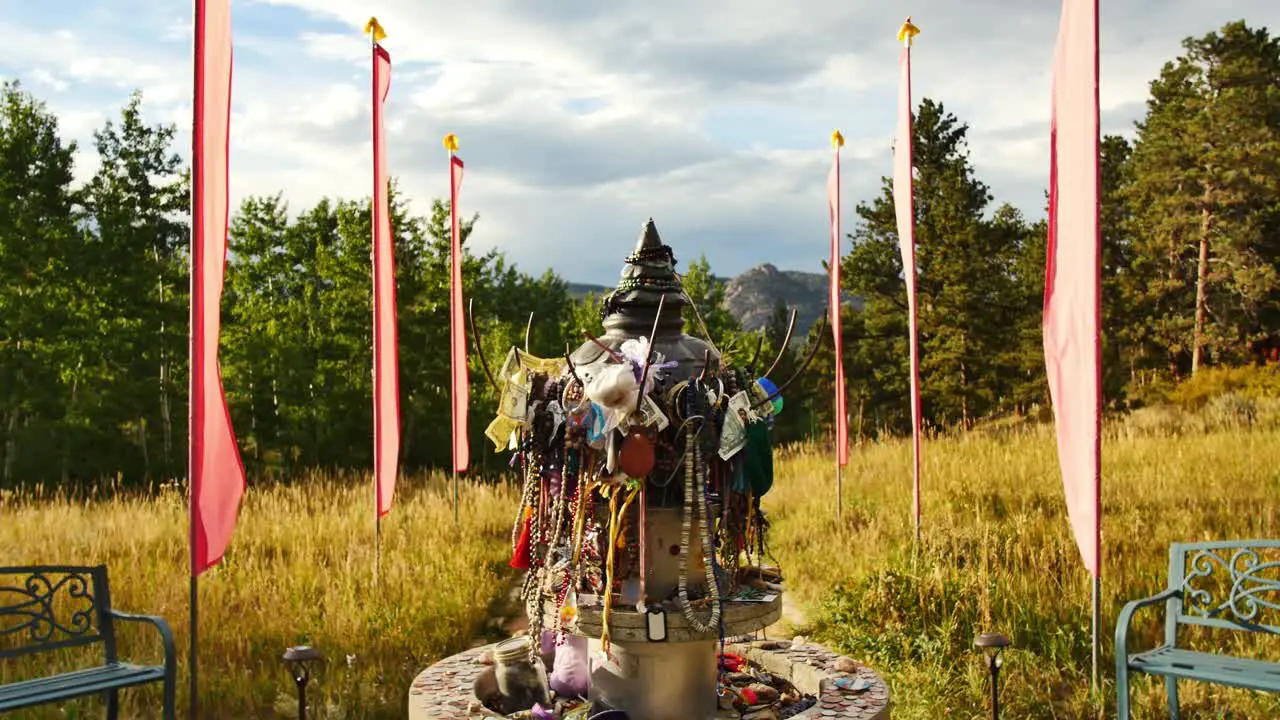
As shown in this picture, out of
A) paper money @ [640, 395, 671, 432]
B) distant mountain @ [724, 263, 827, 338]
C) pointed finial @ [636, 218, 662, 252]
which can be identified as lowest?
paper money @ [640, 395, 671, 432]

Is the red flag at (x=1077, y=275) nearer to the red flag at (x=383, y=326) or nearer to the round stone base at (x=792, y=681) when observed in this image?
the round stone base at (x=792, y=681)

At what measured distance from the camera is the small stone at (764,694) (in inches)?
184

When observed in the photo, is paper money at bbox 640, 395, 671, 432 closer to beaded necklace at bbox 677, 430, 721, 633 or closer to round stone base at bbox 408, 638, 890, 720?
beaded necklace at bbox 677, 430, 721, 633

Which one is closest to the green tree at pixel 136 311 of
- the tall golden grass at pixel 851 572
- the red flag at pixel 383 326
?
the tall golden grass at pixel 851 572

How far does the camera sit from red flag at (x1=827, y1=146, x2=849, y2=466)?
921 centimetres

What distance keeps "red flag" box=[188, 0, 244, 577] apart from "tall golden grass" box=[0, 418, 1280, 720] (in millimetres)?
1639

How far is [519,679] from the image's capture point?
4582 millimetres

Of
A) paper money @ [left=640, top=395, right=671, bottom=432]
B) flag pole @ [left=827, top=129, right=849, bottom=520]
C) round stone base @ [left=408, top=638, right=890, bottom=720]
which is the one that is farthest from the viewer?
flag pole @ [left=827, top=129, right=849, bottom=520]

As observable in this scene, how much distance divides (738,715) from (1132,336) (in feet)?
88.1

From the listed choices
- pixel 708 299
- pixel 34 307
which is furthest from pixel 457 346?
pixel 708 299

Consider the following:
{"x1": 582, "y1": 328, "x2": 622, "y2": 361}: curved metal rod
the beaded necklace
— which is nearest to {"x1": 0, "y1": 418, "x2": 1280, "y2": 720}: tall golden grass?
the beaded necklace

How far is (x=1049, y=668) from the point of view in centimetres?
571

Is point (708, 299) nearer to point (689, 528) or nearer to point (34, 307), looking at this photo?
point (34, 307)

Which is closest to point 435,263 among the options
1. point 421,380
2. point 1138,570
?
point 421,380
